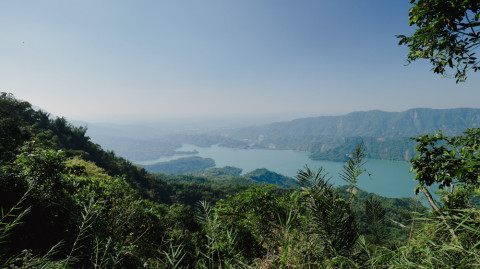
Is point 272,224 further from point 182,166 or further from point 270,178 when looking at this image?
point 182,166

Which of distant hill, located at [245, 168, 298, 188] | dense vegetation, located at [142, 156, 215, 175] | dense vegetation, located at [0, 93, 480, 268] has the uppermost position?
dense vegetation, located at [0, 93, 480, 268]

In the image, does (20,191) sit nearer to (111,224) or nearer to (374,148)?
(111,224)

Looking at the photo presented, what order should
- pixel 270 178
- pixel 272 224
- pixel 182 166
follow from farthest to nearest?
pixel 182 166 < pixel 270 178 < pixel 272 224

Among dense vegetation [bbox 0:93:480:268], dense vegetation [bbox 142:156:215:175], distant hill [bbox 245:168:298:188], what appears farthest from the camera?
dense vegetation [bbox 142:156:215:175]

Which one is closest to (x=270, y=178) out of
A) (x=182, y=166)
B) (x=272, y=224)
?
(x=182, y=166)

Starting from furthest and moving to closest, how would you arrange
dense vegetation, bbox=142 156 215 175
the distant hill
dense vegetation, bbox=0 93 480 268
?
dense vegetation, bbox=142 156 215 175, the distant hill, dense vegetation, bbox=0 93 480 268

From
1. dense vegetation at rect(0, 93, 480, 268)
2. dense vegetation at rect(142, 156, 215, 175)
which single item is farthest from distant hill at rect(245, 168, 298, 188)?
dense vegetation at rect(0, 93, 480, 268)

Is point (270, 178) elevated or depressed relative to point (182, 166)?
elevated

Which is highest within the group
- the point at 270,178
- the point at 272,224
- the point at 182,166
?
the point at 272,224

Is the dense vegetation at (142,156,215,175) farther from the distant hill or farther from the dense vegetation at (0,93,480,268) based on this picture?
the dense vegetation at (0,93,480,268)

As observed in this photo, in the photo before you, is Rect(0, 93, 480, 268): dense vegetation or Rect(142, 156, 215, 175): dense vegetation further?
Rect(142, 156, 215, 175): dense vegetation

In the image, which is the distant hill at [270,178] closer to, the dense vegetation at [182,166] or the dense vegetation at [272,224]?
the dense vegetation at [182,166]
